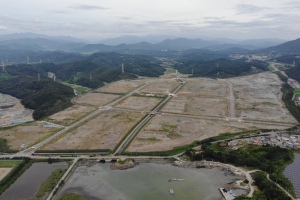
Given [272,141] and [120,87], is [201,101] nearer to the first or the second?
[272,141]

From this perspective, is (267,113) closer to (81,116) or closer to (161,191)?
(161,191)

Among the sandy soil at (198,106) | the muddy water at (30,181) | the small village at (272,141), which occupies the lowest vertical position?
the muddy water at (30,181)

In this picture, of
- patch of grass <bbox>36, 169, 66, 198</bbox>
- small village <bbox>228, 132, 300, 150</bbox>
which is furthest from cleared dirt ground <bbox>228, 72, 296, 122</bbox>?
patch of grass <bbox>36, 169, 66, 198</bbox>

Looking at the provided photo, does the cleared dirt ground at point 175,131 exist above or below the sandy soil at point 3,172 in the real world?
above

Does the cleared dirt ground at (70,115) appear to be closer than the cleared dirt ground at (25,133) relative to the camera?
No

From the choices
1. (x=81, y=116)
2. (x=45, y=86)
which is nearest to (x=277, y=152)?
(x=81, y=116)

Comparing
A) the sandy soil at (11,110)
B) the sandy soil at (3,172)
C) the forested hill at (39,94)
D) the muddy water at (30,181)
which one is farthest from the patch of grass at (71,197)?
the sandy soil at (11,110)

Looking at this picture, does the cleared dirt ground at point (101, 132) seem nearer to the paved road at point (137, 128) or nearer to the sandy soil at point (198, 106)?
the paved road at point (137, 128)

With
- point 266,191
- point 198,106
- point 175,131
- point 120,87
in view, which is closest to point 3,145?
point 175,131
